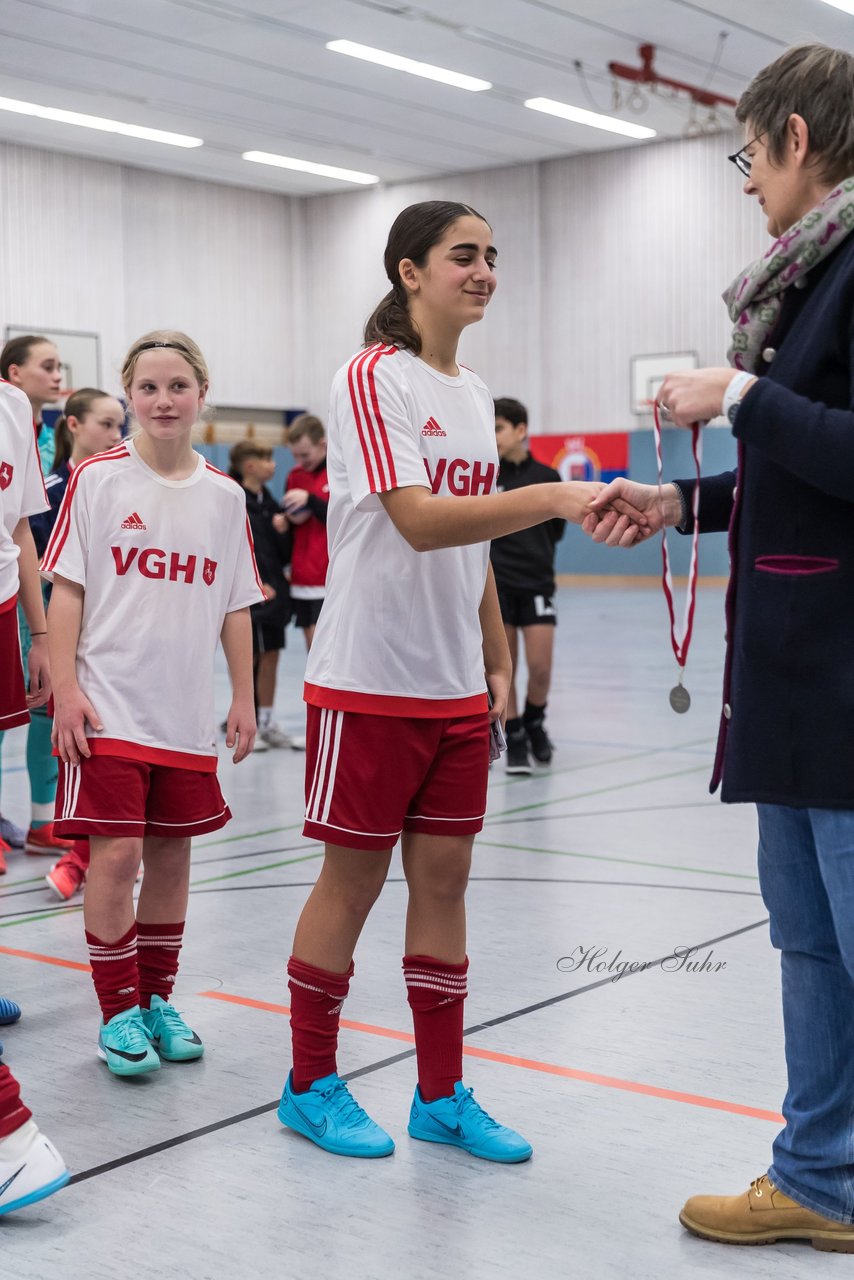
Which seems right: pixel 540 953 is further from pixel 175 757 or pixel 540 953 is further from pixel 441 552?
pixel 441 552

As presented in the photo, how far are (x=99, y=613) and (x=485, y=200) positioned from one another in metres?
19.4

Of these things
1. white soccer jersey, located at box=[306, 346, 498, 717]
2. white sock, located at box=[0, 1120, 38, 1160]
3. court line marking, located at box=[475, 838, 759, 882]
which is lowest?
court line marking, located at box=[475, 838, 759, 882]

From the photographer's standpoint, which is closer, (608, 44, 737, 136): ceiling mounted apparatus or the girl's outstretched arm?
the girl's outstretched arm

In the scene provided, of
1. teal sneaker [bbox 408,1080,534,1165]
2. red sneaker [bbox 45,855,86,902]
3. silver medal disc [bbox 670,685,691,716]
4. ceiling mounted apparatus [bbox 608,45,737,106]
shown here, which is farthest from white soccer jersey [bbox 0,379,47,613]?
ceiling mounted apparatus [bbox 608,45,737,106]

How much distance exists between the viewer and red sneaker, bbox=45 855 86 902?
422 centimetres

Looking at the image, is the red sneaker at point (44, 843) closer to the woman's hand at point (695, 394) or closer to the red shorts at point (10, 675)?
the red shorts at point (10, 675)

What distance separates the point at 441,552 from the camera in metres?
2.45

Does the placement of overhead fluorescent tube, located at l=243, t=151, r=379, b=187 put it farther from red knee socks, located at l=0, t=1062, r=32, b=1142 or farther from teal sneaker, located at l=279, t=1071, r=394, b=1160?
red knee socks, located at l=0, t=1062, r=32, b=1142

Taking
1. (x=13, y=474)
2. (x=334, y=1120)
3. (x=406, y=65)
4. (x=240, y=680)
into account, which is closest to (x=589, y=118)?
(x=406, y=65)

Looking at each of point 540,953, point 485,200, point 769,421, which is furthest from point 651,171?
point 769,421

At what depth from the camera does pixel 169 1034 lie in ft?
9.66

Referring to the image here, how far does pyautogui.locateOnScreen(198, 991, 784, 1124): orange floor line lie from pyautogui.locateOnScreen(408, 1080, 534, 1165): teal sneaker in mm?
323

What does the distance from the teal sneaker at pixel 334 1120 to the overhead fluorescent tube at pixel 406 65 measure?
14267 millimetres

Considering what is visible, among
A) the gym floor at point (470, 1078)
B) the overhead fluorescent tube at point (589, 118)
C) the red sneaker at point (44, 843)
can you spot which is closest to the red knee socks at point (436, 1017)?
the gym floor at point (470, 1078)
